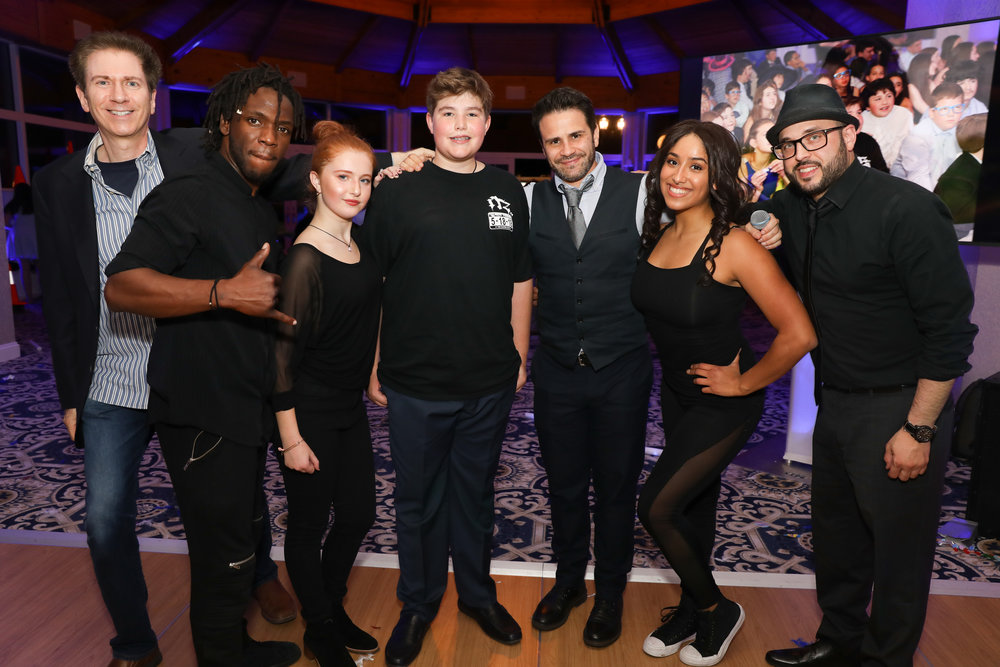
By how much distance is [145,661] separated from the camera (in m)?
2.19

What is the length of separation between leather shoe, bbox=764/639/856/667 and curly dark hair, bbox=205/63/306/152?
2257mm

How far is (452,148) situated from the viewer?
2.18 meters

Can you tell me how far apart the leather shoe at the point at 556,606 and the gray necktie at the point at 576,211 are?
1275 millimetres

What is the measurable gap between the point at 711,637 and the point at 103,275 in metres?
2.17

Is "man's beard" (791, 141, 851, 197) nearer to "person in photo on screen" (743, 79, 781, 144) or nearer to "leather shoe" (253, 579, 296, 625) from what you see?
"leather shoe" (253, 579, 296, 625)

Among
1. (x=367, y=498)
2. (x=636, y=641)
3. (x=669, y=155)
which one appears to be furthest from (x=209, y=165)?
(x=636, y=641)

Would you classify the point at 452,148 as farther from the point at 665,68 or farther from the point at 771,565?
the point at 665,68

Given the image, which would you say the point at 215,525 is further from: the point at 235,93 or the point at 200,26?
the point at 200,26

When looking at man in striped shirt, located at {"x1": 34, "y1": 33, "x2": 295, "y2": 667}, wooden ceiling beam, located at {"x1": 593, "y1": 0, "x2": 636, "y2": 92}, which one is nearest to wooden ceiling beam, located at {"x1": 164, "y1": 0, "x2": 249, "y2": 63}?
wooden ceiling beam, located at {"x1": 593, "y1": 0, "x2": 636, "y2": 92}

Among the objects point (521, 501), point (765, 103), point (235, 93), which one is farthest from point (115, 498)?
point (765, 103)

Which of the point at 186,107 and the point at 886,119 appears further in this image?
the point at 186,107

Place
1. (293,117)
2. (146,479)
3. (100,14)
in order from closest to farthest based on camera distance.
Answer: (293,117) < (146,479) < (100,14)

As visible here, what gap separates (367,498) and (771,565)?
185cm

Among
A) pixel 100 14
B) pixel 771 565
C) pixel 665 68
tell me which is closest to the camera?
pixel 771 565
